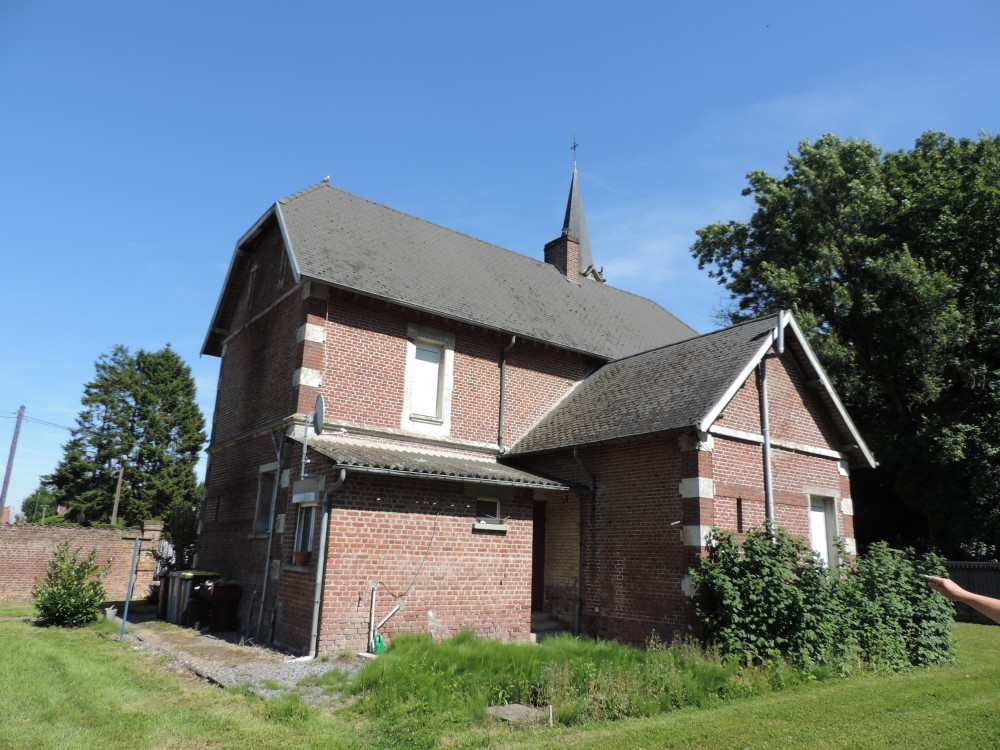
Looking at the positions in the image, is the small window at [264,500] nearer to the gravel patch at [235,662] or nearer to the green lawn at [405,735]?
the gravel patch at [235,662]

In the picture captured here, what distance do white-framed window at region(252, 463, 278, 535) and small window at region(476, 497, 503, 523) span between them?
14.4 feet

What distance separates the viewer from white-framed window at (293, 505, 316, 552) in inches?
472

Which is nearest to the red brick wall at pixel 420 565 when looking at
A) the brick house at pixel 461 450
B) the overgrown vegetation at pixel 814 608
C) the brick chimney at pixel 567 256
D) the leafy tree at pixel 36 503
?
the brick house at pixel 461 450

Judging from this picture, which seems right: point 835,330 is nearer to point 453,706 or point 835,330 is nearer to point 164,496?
point 453,706

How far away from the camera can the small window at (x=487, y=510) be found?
13.1 meters

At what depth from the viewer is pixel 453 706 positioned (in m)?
7.31

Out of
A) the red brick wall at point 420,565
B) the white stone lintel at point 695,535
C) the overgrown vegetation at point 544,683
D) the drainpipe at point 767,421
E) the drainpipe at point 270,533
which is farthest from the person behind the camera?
the drainpipe at point 767,421

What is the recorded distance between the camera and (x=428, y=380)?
15.0 m

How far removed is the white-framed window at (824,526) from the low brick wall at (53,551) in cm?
2032

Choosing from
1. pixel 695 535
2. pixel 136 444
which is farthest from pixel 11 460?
pixel 695 535

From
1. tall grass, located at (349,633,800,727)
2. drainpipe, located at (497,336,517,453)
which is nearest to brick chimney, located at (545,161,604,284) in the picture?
drainpipe, located at (497,336,517,453)

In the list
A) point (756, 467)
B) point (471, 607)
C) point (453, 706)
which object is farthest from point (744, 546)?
point (453, 706)

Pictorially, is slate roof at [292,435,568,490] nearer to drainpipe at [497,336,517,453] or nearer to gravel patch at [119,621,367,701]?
drainpipe at [497,336,517,453]

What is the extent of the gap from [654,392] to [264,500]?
876cm
